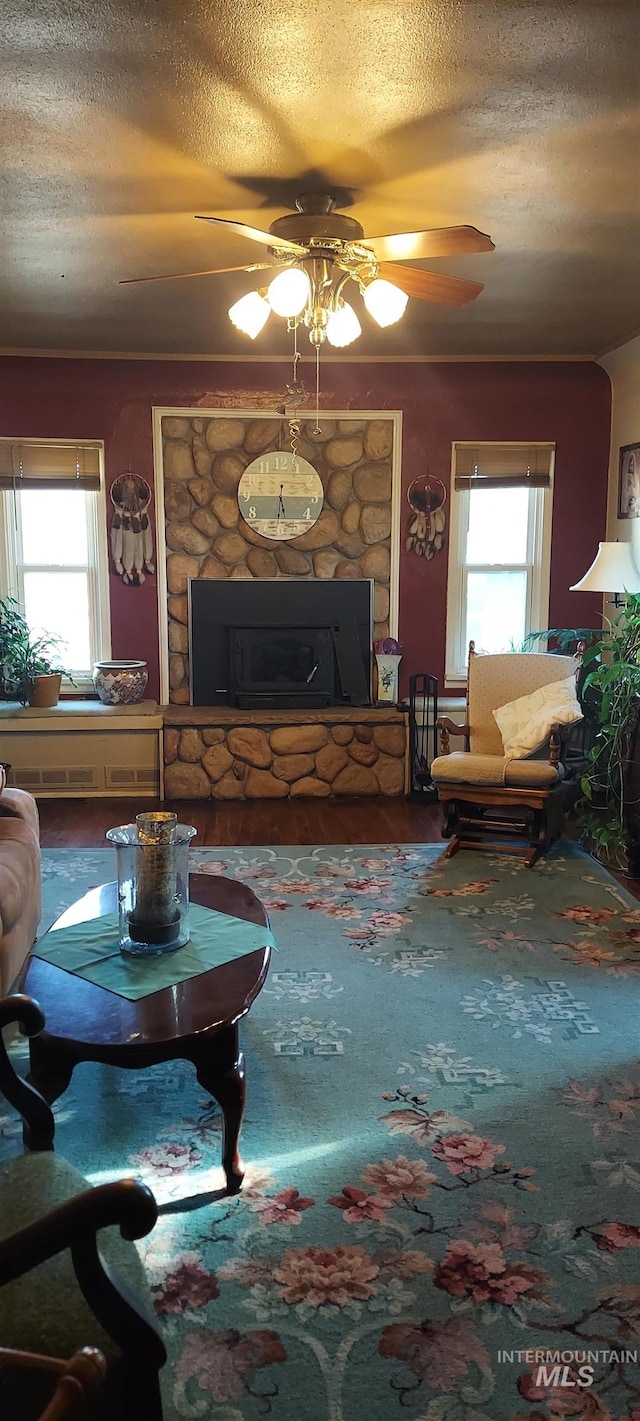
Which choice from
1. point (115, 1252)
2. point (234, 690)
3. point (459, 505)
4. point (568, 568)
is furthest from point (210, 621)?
point (115, 1252)

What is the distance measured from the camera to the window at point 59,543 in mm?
5703

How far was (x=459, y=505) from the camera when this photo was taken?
5.88 m

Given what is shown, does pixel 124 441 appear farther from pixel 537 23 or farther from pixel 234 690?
pixel 537 23

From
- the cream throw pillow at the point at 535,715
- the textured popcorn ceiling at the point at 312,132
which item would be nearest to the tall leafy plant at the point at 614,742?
the cream throw pillow at the point at 535,715

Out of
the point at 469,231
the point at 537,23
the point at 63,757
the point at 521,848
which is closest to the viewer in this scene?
the point at 537,23

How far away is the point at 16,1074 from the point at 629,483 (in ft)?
15.7

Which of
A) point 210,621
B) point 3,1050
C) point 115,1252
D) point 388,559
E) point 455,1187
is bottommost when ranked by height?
point 455,1187

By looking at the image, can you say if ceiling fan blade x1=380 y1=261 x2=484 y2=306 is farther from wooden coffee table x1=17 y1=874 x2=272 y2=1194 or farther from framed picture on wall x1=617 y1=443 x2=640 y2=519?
framed picture on wall x1=617 y1=443 x2=640 y2=519

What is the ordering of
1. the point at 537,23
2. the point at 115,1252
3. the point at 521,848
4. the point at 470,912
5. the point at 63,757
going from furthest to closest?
the point at 63,757 → the point at 521,848 → the point at 470,912 → the point at 537,23 → the point at 115,1252

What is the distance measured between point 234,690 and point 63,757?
1095 mm

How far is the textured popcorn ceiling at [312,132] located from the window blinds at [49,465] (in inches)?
57.2

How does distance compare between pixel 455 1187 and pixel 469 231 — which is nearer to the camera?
pixel 455 1187

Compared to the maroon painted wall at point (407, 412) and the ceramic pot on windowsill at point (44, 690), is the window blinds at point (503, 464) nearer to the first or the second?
the maroon painted wall at point (407, 412)

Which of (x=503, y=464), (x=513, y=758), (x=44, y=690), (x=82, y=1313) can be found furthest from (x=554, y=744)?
(x=82, y=1313)
